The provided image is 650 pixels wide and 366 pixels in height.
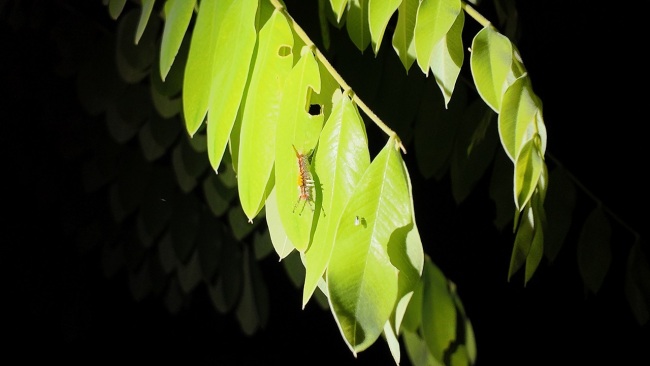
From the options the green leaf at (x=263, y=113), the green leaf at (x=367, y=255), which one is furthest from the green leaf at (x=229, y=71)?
the green leaf at (x=367, y=255)

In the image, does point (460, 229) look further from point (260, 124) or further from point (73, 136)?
point (260, 124)

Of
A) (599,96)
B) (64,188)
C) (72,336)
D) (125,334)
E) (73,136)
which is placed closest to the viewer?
(73,136)

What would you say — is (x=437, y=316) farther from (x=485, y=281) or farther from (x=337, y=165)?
(x=485, y=281)

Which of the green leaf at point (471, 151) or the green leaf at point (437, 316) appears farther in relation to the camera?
the green leaf at point (471, 151)

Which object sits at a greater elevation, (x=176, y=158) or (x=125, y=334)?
(x=176, y=158)

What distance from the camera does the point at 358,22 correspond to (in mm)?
635

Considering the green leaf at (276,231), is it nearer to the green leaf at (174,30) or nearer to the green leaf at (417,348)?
the green leaf at (174,30)

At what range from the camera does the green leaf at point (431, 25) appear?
519 mm

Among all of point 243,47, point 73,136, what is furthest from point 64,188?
point 243,47

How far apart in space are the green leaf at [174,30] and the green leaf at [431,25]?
0.20 m

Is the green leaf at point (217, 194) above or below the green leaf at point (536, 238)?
above

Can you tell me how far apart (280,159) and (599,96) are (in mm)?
1337

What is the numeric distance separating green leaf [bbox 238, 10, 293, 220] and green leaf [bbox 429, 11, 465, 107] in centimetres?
13

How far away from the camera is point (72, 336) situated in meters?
1.40
